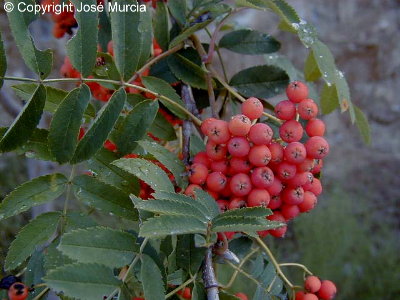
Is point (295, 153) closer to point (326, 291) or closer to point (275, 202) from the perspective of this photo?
point (275, 202)

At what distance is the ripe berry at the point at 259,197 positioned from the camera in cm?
68

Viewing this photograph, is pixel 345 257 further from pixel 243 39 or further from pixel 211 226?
pixel 211 226

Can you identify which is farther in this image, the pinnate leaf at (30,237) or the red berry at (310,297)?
the red berry at (310,297)

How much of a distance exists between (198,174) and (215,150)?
0.04 metres

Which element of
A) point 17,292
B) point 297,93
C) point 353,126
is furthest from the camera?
point 353,126

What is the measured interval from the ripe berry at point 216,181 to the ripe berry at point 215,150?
3 cm

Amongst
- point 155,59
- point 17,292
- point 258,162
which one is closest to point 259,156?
point 258,162

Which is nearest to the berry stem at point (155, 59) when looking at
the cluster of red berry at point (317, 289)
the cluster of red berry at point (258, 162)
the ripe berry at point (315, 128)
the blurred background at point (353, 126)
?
the cluster of red berry at point (258, 162)

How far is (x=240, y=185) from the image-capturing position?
0.68 metres

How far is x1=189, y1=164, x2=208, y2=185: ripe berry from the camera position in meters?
0.69

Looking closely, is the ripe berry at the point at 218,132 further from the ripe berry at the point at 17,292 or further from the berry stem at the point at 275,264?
the ripe berry at the point at 17,292

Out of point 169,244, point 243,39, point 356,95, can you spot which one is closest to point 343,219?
point 356,95

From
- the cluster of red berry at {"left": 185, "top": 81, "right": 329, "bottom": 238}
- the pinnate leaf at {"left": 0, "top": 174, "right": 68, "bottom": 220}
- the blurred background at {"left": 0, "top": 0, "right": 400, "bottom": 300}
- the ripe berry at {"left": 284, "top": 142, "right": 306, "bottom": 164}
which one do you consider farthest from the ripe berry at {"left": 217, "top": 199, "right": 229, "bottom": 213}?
the blurred background at {"left": 0, "top": 0, "right": 400, "bottom": 300}

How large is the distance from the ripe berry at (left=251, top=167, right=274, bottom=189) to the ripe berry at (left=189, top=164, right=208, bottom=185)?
2.5 inches
